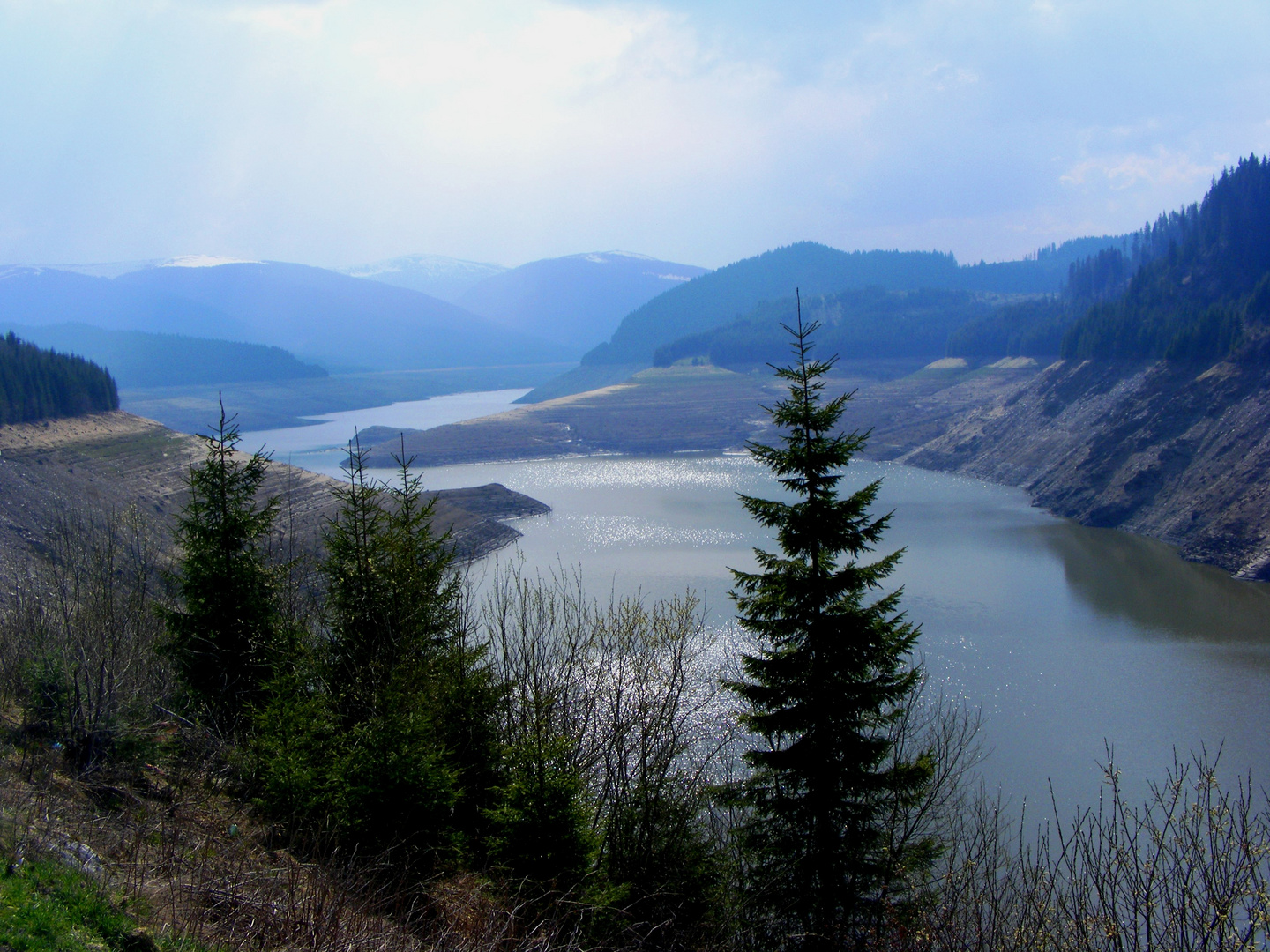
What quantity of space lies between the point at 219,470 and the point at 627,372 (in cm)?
9857

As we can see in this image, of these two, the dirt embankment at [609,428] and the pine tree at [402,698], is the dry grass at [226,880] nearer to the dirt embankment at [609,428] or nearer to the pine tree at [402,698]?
the pine tree at [402,698]

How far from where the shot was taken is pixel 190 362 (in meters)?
121

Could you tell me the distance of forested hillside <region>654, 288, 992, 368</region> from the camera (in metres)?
91.2

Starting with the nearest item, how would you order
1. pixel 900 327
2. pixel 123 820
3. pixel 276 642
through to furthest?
pixel 123 820 < pixel 276 642 < pixel 900 327

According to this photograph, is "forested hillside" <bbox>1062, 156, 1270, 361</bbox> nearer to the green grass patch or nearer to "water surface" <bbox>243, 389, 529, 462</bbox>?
"water surface" <bbox>243, 389, 529, 462</bbox>

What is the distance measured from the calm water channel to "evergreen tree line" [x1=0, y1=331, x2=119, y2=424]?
2013 centimetres

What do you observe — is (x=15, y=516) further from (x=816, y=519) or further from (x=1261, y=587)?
(x=1261, y=587)

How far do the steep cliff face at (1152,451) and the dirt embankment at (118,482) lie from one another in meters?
25.9

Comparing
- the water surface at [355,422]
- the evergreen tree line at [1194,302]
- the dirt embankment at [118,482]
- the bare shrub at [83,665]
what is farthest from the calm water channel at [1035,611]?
the water surface at [355,422]

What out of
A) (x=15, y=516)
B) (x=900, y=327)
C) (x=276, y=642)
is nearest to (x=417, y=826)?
(x=276, y=642)

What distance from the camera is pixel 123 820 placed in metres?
6.18

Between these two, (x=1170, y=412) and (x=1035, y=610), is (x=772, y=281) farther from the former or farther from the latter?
(x=1035, y=610)

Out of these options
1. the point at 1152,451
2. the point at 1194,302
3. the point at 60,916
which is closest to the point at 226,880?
the point at 60,916

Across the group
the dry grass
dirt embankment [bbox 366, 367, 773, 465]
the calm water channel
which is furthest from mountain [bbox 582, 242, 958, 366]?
the dry grass
